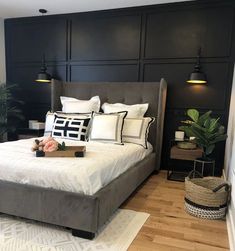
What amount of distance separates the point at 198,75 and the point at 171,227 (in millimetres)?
2199

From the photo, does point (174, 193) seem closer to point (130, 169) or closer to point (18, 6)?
point (130, 169)

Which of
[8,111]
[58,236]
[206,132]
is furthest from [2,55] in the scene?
[206,132]

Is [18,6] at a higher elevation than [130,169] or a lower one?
higher

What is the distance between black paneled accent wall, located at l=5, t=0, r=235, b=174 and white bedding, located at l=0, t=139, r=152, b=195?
1.88m

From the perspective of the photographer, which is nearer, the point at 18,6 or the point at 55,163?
the point at 55,163

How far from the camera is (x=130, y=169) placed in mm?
2695

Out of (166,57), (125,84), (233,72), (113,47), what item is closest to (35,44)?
(113,47)

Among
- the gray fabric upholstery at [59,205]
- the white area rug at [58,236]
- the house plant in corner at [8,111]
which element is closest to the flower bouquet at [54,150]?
the gray fabric upholstery at [59,205]

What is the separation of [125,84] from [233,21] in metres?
1.84

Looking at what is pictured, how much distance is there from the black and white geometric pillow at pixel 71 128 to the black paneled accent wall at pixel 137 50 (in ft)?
4.04

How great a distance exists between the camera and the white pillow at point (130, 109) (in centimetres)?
354

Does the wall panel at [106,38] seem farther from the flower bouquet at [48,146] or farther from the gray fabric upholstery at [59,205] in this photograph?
the gray fabric upholstery at [59,205]

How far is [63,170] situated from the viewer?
6.23 ft

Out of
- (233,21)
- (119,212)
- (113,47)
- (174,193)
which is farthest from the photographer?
(113,47)
